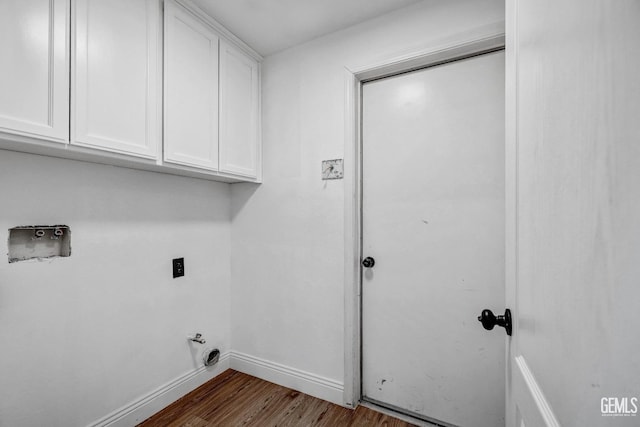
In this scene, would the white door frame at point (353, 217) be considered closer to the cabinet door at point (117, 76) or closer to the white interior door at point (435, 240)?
the white interior door at point (435, 240)

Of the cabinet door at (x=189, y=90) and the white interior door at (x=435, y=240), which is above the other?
the cabinet door at (x=189, y=90)

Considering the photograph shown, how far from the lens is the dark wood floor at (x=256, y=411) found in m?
1.58

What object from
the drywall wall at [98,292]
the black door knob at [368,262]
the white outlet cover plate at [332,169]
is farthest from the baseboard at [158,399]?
the white outlet cover plate at [332,169]

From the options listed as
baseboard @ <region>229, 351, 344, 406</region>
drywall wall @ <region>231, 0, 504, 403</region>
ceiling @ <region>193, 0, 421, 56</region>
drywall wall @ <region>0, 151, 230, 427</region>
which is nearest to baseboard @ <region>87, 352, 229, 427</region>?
drywall wall @ <region>0, 151, 230, 427</region>

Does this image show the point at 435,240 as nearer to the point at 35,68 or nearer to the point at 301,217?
the point at 301,217

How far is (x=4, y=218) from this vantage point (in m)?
1.14

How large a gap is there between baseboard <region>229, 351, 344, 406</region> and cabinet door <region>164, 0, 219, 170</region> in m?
1.45

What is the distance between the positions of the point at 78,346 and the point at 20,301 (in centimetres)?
34

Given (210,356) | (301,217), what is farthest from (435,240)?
(210,356)

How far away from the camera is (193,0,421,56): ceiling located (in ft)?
5.11

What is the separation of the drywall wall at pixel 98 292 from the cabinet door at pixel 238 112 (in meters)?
0.35

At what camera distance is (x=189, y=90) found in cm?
156

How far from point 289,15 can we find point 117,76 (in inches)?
39.7

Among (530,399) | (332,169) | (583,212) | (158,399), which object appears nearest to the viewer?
(583,212)
